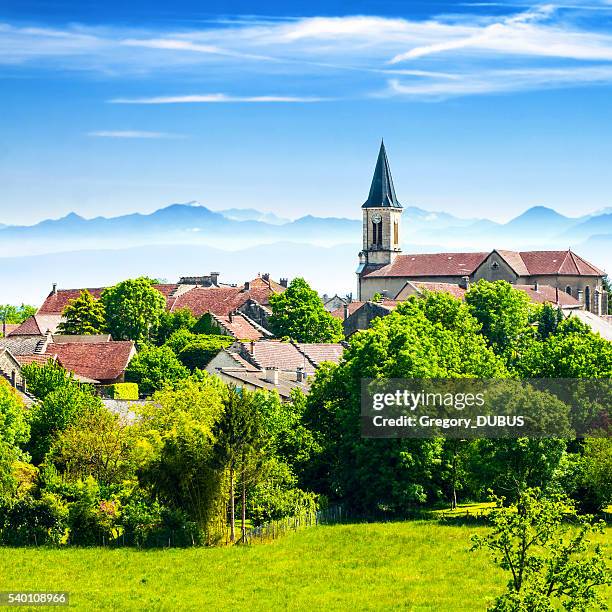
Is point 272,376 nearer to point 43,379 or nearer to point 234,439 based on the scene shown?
point 43,379

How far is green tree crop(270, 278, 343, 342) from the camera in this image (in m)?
107

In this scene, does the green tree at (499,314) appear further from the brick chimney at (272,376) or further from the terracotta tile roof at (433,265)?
the terracotta tile roof at (433,265)

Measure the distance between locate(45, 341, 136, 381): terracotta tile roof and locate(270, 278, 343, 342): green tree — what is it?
23.2m

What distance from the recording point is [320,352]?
88.8 m

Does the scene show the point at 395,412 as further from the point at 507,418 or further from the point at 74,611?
the point at 74,611

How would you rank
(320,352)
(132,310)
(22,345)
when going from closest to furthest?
1. (320,352)
2. (22,345)
3. (132,310)

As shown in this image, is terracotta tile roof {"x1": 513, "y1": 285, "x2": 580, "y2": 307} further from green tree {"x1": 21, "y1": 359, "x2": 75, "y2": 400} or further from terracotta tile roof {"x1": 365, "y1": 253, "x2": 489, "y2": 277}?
green tree {"x1": 21, "y1": 359, "x2": 75, "y2": 400}

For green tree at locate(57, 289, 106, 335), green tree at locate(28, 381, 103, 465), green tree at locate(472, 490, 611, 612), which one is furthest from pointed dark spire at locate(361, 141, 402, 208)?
green tree at locate(472, 490, 611, 612)

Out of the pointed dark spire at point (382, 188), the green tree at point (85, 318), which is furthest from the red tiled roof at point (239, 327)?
the pointed dark spire at point (382, 188)

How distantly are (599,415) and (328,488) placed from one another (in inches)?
499

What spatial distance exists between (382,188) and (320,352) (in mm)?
85763

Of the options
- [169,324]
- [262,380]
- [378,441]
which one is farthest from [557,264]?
[378,441]

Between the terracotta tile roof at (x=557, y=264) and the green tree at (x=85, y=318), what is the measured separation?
56.5 m

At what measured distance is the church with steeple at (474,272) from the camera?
438 ft
